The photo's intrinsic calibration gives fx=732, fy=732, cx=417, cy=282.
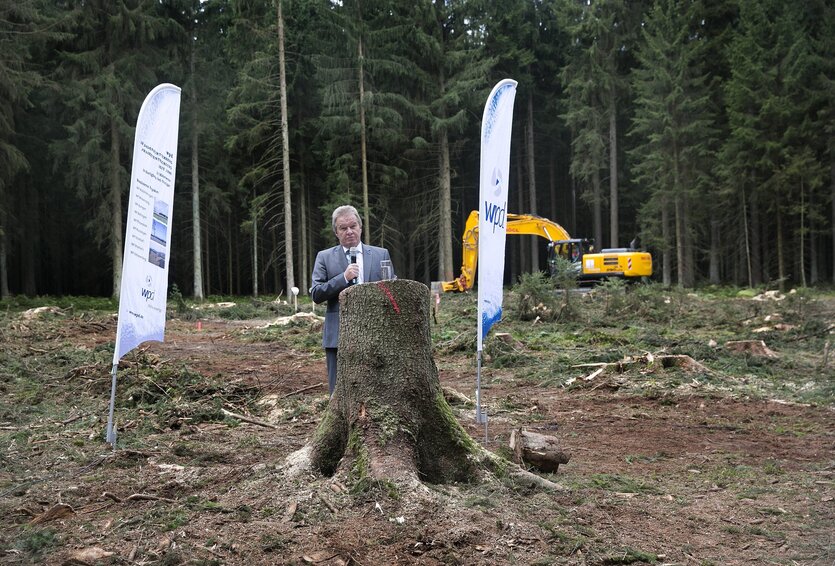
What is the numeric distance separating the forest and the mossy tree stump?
23.6 m

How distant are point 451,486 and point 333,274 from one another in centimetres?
177

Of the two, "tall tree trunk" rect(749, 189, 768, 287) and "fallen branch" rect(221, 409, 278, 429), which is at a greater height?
"tall tree trunk" rect(749, 189, 768, 287)

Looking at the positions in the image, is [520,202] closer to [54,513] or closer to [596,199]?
[596,199]

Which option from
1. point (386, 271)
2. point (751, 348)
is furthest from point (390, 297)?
point (751, 348)

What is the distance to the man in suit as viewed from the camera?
4.93 metres

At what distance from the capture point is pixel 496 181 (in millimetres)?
7020

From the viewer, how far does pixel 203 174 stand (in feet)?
120

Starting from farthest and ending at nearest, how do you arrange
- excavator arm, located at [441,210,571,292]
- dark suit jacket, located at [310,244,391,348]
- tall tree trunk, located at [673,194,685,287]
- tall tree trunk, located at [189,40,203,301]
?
1. tall tree trunk, located at [673,194,685,287]
2. tall tree trunk, located at [189,40,203,301]
3. excavator arm, located at [441,210,571,292]
4. dark suit jacket, located at [310,244,391,348]

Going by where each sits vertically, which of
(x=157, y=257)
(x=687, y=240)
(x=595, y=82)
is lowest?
(x=157, y=257)

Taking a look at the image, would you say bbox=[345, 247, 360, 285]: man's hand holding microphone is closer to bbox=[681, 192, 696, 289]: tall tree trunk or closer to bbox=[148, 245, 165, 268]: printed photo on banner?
bbox=[148, 245, 165, 268]: printed photo on banner

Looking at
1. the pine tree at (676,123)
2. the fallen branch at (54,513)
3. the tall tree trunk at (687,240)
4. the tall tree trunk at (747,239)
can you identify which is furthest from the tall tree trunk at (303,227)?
the fallen branch at (54,513)

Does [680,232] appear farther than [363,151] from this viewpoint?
No

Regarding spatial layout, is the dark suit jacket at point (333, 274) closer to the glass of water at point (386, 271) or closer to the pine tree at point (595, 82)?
the glass of water at point (386, 271)

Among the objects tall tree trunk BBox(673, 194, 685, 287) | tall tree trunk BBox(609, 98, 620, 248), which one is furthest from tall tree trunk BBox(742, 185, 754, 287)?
tall tree trunk BBox(609, 98, 620, 248)
